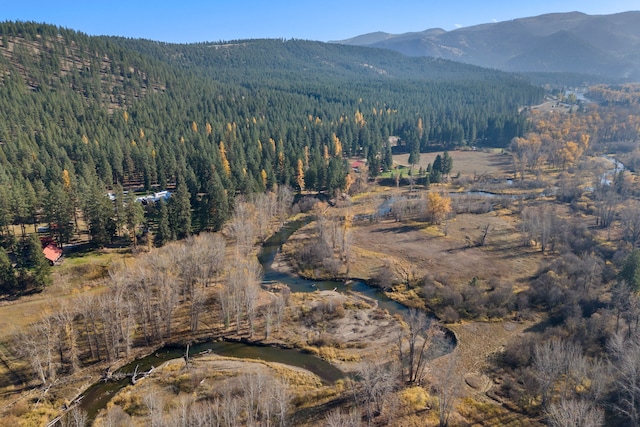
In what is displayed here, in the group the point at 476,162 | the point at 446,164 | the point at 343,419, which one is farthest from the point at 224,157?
the point at 476,162

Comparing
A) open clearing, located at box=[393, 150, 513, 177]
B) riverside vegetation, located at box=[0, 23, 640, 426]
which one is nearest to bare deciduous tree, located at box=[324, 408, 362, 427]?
riverside vegetation, located at box=[0, 23, 640, 426]

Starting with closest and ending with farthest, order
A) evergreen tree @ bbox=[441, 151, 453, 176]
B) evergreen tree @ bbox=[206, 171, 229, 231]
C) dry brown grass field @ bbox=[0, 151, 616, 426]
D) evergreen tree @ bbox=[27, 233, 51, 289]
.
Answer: dry brown grass field @ bbox=[0, 151, 616, 426]
evergreen tree @ bbox=[27, 233, 51, 289]
evergreen tree @ bbox=[206, 171, 229, 231]
evergreen tree @ bbox=[441, 151, 453, 176]

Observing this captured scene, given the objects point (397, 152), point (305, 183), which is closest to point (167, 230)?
point (305, 183)

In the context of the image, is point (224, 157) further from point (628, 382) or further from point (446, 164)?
point (628, 382)

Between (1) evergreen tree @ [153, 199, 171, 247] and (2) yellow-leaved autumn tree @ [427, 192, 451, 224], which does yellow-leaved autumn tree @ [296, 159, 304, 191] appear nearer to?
(2) yellow-leaved autumn tree @ [427, 192, 451, 224]

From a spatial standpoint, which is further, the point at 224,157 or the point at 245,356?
the point at 224,157

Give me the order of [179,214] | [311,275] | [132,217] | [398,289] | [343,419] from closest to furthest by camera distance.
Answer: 1. [343,419]
2. [398,289]
3. [311,275]
4. [132,217]
5. [179,214]

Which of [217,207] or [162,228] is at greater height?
[217,207]

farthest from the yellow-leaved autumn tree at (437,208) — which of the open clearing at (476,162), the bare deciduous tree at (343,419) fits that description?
the bare deciduous tree at (343,419)

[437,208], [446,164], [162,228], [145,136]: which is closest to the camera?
[162,228]

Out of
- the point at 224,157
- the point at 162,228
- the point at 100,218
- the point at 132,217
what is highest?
the point at 224,157

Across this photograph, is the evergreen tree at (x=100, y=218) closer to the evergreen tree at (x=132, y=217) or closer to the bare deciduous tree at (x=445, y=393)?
the evergreen tree at (x=132, y=217)
